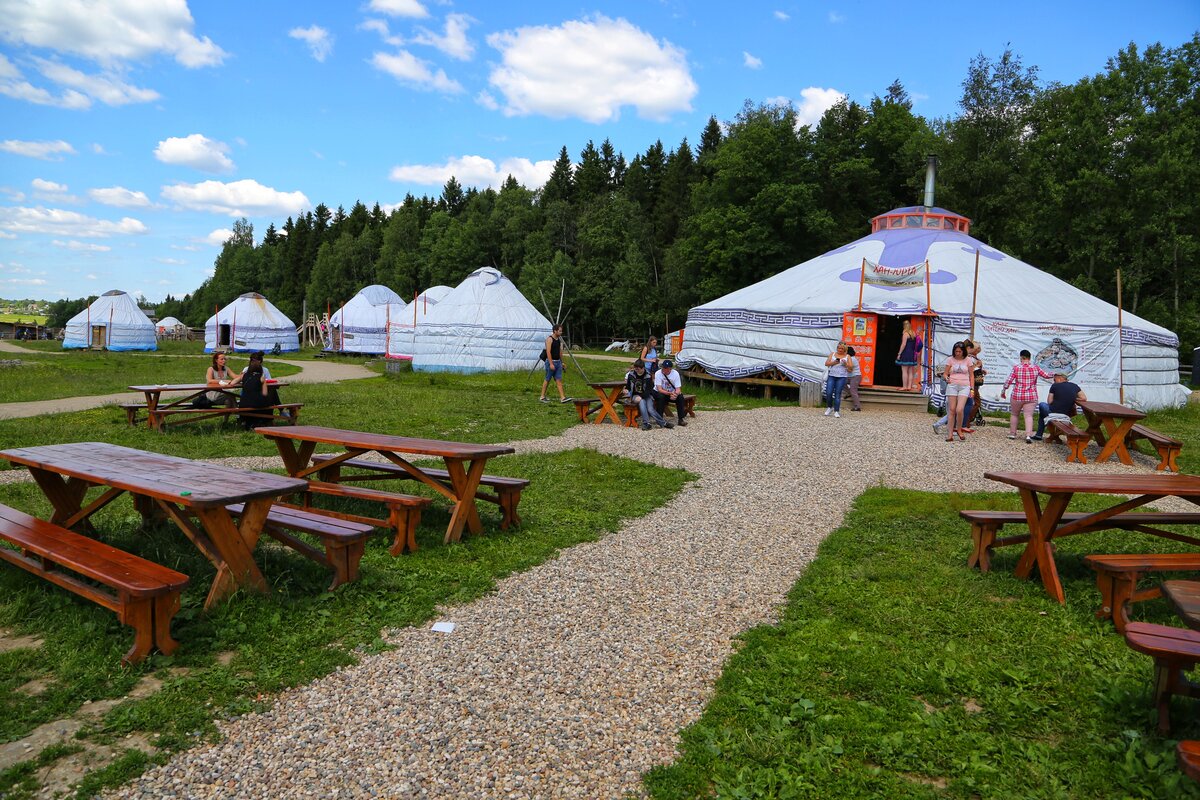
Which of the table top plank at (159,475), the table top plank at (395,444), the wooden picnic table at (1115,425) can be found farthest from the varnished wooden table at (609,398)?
the table top plank at (159,475)

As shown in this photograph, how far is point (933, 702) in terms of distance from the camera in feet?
11.2

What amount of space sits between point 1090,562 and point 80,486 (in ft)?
21.8

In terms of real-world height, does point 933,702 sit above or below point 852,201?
below

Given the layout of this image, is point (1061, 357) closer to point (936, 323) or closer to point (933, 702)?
point (936, 323)

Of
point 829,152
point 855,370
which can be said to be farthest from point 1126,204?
point 855,370

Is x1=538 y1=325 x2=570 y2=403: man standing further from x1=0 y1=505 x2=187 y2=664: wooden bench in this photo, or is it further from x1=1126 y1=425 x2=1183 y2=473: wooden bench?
x1=0 y1=505 x2=187 y2=664: wooden bench

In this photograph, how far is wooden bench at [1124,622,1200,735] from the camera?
278 cm

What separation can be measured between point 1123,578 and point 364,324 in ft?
122

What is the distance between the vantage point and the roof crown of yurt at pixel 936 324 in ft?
54.7

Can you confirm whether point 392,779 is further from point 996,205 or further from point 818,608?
point 996,205

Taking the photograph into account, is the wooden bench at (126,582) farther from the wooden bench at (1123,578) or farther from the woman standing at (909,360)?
the woman standing at (909,360)

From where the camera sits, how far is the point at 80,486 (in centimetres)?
541

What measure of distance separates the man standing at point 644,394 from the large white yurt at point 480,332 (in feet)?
45.6

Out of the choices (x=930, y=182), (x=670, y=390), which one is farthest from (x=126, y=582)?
(x=930, y=182)
